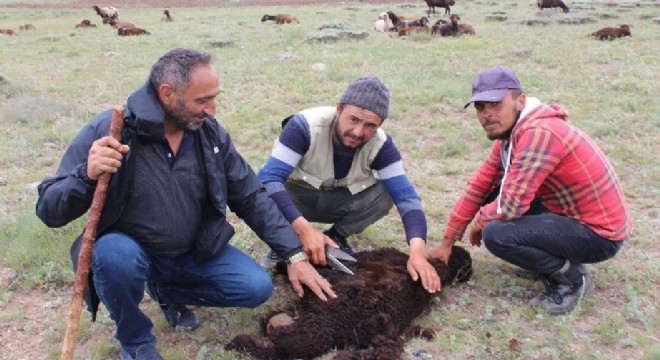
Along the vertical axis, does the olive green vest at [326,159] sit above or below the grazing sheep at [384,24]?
above

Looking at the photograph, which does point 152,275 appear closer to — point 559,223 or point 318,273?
point 318,273

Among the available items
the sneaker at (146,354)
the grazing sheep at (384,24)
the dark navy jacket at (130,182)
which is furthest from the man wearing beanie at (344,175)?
the grazing sheep at (384,24)

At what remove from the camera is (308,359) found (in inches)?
141

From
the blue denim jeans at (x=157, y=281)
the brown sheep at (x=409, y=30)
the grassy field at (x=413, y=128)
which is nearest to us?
the blue denim jeans at (x=157, y=281)

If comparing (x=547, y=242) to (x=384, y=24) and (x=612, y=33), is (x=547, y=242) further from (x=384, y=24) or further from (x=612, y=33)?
(x=384, y=24)

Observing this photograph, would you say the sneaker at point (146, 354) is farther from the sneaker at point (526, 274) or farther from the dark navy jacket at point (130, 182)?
Answer: the sneaker at point (526, 274)

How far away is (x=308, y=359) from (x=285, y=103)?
651cm

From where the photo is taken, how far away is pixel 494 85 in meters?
3.82

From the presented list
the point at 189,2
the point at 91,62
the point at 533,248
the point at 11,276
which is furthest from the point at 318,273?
the point at 189,2

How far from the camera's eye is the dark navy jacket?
10.1 feet

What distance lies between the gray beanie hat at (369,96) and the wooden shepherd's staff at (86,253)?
4.99 ft

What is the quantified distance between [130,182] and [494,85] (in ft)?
7.27

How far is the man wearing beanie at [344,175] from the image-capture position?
159 inches

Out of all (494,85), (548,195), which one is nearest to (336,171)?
(494,85)
